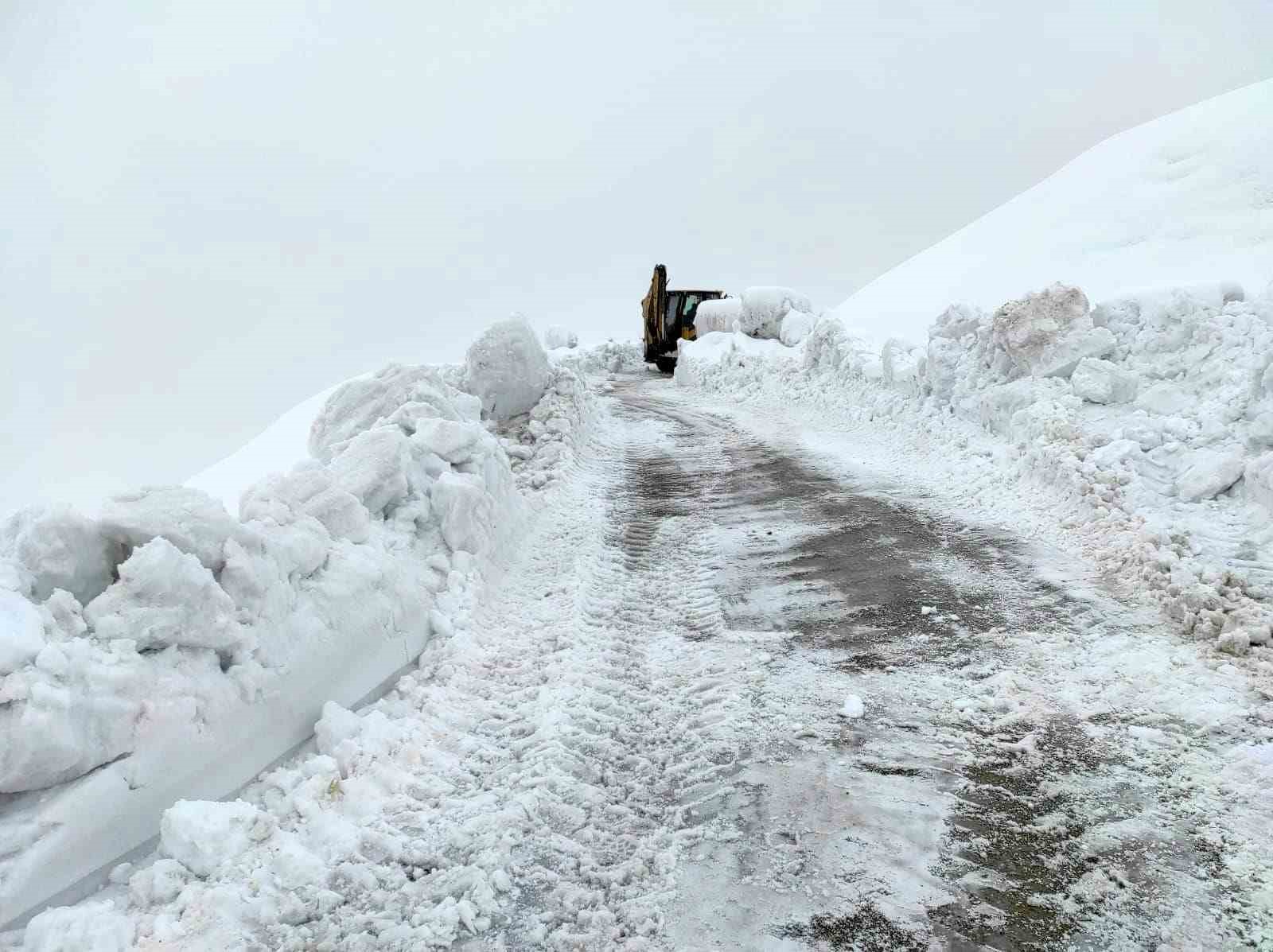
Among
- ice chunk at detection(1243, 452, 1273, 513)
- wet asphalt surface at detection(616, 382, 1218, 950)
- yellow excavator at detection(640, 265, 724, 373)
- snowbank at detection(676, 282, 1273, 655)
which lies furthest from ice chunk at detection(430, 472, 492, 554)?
yellow excavator at detection(640, 265, 724, 373)

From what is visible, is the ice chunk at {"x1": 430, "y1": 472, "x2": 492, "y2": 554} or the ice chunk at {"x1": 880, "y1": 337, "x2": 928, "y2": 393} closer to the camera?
the ice chunk at {"x1": 430, "y1": 472, "x2": 492, "y2": 554}

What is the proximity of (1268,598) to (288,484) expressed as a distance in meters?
5.61

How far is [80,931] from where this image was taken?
259 centimetres

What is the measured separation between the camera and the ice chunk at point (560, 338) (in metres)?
27.4

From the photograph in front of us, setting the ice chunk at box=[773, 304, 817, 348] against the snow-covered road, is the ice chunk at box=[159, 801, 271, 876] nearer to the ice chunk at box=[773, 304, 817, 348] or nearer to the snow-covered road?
the snow-covered road

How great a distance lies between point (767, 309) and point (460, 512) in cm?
1604

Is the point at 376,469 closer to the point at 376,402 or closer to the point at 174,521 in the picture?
the point at 174,521

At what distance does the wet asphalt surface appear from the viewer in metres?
2.65

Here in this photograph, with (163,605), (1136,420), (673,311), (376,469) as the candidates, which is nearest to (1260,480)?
(1136,420)

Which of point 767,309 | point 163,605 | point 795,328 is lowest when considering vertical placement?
point 163,605

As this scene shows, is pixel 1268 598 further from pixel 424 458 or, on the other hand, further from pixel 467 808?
pixel 424 458

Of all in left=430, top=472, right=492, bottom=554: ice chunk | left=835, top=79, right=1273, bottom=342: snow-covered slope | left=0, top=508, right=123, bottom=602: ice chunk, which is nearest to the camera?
left=0, top=508, right=123, bottom=602: ice chunk

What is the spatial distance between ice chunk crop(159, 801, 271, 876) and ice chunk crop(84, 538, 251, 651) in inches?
27.5

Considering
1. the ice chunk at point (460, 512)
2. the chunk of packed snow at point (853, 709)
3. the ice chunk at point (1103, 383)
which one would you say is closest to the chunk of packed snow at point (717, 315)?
the ice chunk at point (1103, 383)
